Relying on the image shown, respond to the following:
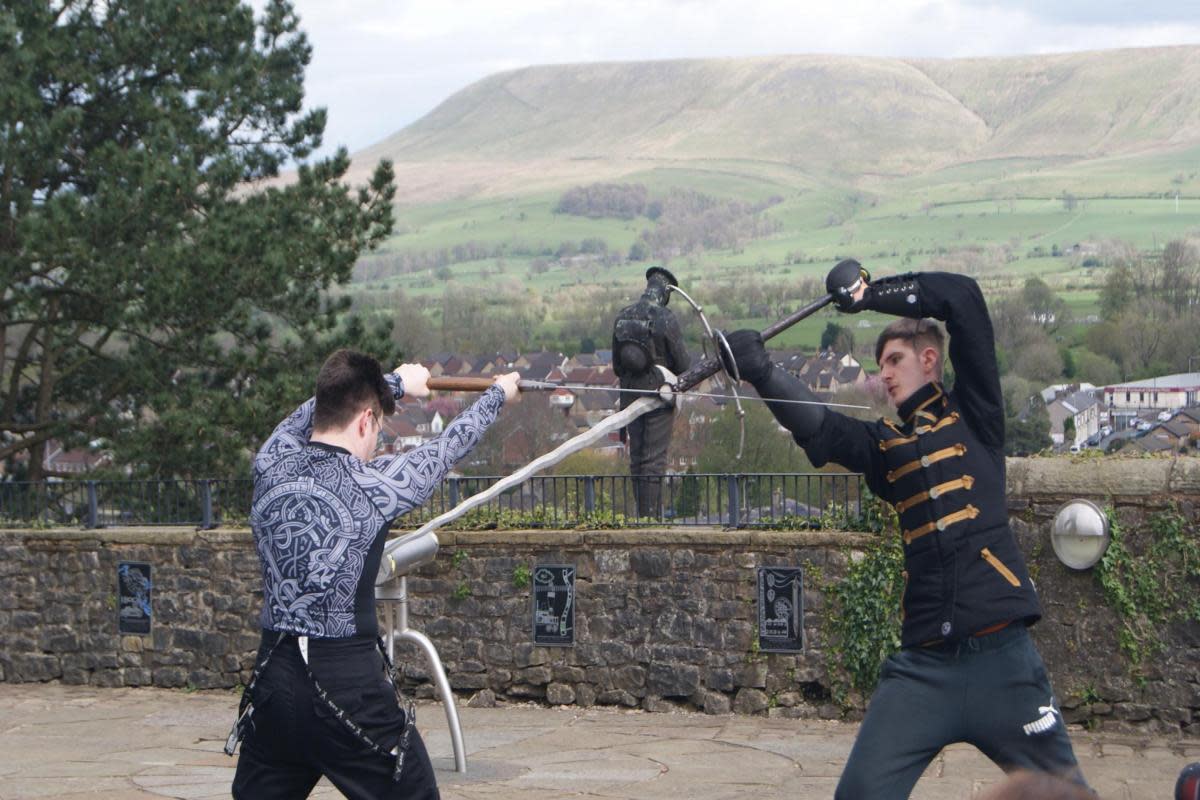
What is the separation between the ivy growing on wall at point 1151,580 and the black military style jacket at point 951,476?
439 cm

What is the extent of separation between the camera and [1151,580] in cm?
879

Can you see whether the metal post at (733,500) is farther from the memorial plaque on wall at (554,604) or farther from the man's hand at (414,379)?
the man's hand at (414,379)

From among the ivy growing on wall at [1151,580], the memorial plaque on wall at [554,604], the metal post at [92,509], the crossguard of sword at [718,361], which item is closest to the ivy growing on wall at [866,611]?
the ivy growing on wall at [1151,580]

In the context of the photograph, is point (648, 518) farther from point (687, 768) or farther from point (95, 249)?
point (95, 249)

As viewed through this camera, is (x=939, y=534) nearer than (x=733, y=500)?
Yes

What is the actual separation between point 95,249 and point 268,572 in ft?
55.8

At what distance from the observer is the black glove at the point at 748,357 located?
4656mm

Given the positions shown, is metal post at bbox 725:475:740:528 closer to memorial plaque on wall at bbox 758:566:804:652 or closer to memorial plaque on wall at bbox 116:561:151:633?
memorial plaque on wall at bbox 758:566:804:652

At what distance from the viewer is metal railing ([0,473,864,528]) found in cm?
989

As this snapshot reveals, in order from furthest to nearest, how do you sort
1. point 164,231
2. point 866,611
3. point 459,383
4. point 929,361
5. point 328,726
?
point 164,231, point 866,611, point 459,383, point 929,361, point 328,726

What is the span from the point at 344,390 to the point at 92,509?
317 inches

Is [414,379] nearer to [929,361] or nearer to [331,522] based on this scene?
[331,522]

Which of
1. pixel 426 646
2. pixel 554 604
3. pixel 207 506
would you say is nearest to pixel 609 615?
pixel 554 604

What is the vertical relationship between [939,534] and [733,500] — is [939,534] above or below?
above
